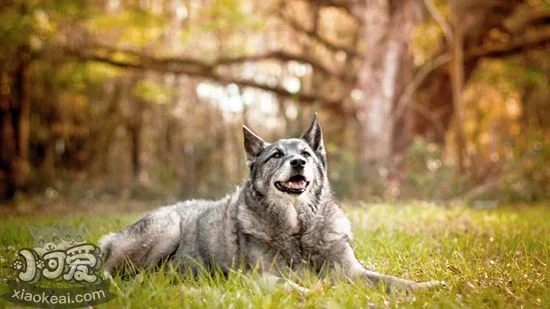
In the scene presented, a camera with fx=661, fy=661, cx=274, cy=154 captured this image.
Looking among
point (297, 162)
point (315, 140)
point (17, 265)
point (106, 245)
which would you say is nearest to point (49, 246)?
point (17, 265)

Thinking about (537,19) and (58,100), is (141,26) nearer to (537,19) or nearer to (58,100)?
(58,100)

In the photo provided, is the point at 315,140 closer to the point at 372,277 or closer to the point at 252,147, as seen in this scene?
the point at 252,147

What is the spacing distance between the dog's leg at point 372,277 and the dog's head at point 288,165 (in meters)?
0.68

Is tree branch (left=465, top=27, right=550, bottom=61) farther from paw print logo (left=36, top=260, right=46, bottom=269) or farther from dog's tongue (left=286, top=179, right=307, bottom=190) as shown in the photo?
paw print logo (left=36, top=260, right=46, bottom=269)

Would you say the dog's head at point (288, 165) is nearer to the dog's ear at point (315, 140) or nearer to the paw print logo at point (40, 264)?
the dog's ear at point (315, 140)

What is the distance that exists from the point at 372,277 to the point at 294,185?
1.08 m

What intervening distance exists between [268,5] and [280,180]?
17.6 metres

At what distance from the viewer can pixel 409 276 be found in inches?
228

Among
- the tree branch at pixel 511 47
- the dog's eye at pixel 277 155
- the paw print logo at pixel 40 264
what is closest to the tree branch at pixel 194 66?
the tree branch at pixel 511 47

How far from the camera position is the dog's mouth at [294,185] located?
5.97 metres

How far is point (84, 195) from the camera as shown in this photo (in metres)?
19.2

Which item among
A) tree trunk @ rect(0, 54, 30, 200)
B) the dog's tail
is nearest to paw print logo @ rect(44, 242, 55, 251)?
the dog's tail

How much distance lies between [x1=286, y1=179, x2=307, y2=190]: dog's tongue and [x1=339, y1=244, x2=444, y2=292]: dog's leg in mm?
684

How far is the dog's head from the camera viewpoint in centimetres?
596
